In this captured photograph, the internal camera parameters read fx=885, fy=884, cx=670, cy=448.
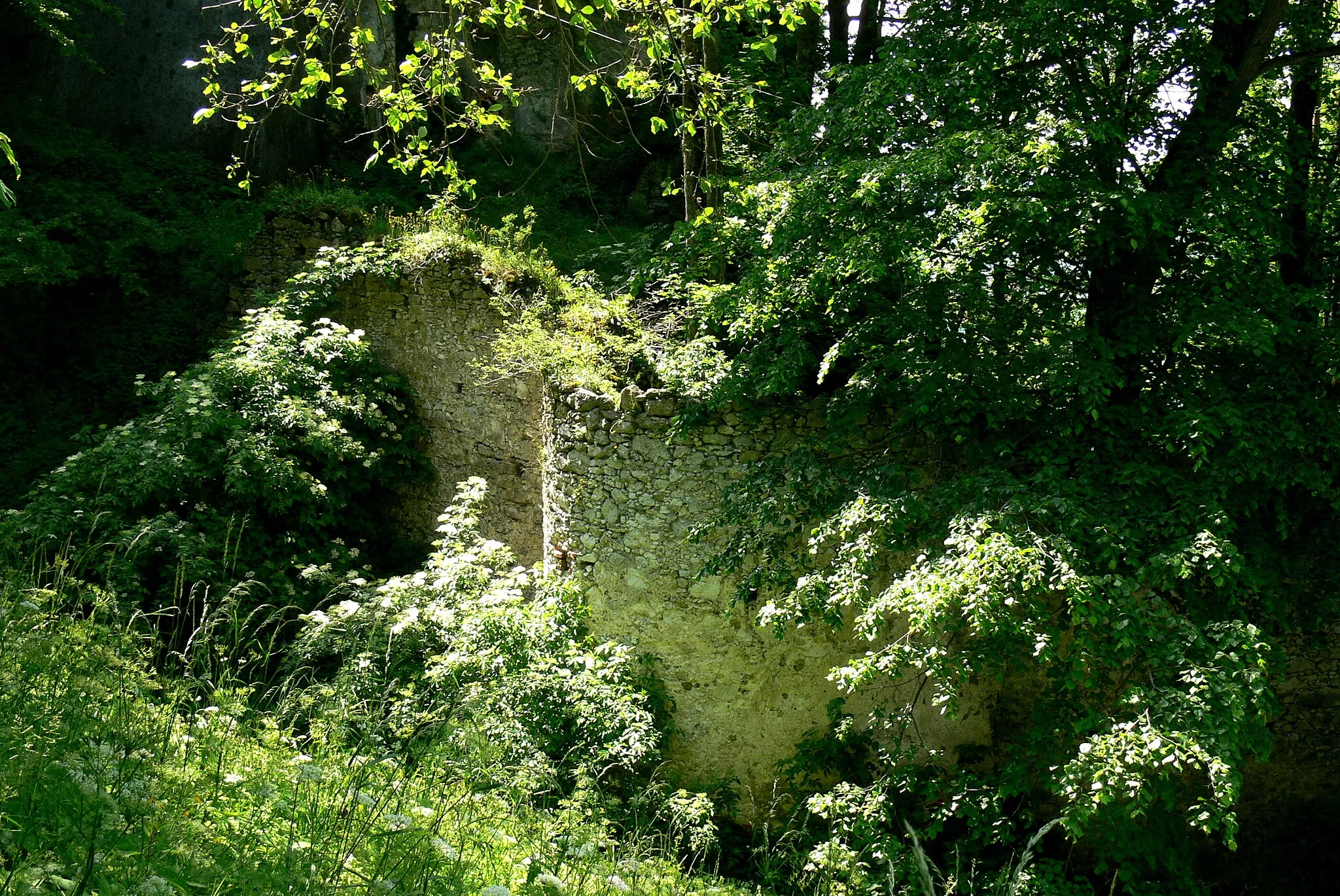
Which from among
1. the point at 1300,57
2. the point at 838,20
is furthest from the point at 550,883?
the point at 838,20

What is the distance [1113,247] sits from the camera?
5145 millimetres

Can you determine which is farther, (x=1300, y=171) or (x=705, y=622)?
(x=705, y=622)

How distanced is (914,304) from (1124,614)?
216 cm

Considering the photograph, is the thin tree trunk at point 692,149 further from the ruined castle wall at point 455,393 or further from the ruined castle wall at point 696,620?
the ruined castle wall at point 455,393

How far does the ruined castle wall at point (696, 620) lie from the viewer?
256 inches

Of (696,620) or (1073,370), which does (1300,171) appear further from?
(696,620)

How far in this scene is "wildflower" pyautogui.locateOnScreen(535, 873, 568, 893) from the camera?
2865 millimetres

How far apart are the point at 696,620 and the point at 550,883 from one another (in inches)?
145

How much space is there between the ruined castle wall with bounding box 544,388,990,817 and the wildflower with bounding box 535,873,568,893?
356 cm

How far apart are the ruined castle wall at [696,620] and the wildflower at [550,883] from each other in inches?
140

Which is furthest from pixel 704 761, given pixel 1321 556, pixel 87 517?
pixel 87 517

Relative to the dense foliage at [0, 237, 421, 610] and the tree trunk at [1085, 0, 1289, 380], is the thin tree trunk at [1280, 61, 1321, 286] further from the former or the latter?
the dense foliage at [0, 237, 421, 610]

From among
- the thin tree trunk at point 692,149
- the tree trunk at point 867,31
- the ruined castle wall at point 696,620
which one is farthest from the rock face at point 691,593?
the tree trunk at point 867,31

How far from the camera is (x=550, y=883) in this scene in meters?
2.92
